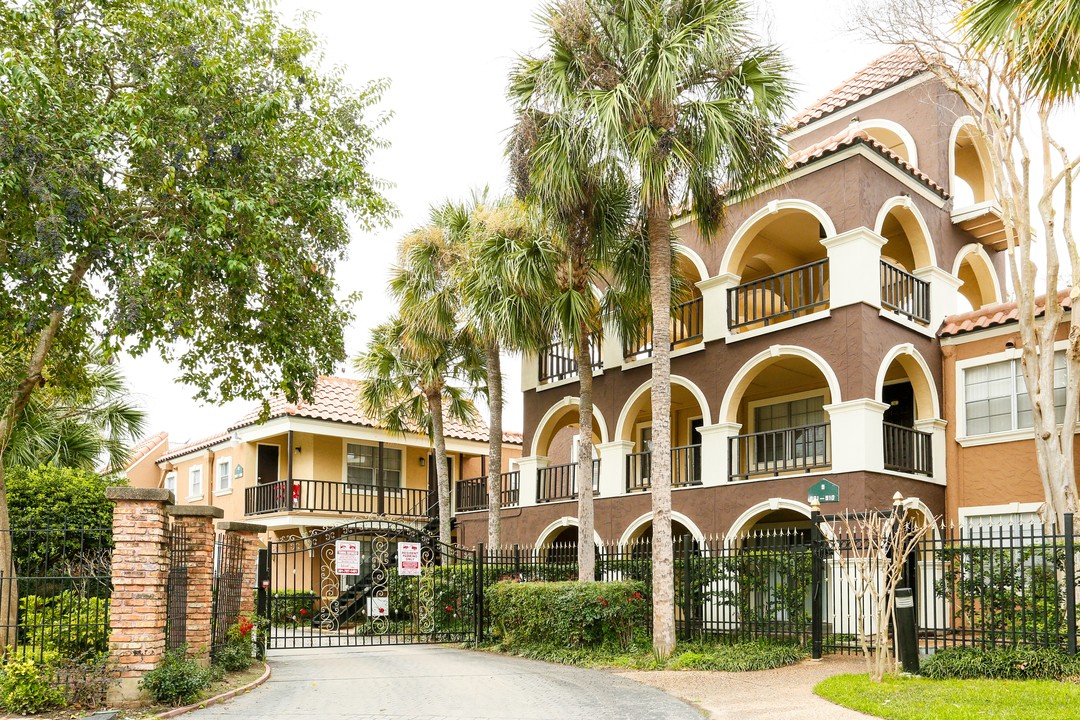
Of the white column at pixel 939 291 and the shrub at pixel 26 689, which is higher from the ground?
the white column at pixel 939 291

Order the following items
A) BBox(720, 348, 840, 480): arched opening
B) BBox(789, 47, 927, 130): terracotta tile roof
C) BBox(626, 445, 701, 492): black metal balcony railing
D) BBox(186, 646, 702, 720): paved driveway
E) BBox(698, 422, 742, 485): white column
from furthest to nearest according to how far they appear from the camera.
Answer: BBox(626, 445, 701, 492): black metal balcony railing → BBox(789, 47, 927, 130): terracotta tile roof → BBox(698, 422, 742, 485): white column → BBox(720, 348, 840, 480): arched opening → BBox(186, 646, 702, 720): paved driveway

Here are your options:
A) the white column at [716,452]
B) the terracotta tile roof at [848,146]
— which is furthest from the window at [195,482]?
the terracotta tile roof at [848,146]

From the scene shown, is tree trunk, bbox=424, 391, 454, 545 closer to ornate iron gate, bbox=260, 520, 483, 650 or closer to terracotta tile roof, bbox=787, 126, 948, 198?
ornate iron gate, bbox=260, 520, 483, 650

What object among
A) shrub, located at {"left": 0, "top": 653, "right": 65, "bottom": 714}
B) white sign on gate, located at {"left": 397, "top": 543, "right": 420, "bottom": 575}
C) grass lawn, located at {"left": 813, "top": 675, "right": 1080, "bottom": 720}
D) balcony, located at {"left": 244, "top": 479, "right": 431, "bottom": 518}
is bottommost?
grass lawn, located at {"left": 813, "top": 675, "right": 1080, "bottom": 720}

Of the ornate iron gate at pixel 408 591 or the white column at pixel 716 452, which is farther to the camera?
the white column at pixel 716 452

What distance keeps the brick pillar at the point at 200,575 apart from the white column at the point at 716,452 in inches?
413

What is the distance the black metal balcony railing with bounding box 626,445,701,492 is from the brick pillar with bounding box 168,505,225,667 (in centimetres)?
1077

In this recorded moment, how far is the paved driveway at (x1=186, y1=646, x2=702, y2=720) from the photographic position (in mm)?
10836

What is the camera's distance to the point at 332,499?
3088 centimetres

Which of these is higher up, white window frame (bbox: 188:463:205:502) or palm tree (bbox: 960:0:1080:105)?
palm tree (bbox: 960:0:1080:105)

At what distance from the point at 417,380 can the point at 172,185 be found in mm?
14027

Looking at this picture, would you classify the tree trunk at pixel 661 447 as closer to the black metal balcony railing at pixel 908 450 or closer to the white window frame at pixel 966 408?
the black metal balcony railing at pixel 908 450

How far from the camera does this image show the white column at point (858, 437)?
56.9ft

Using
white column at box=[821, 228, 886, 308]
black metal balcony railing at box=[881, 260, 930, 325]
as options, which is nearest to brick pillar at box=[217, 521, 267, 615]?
white column at box=[821, 228, 886, 308]
